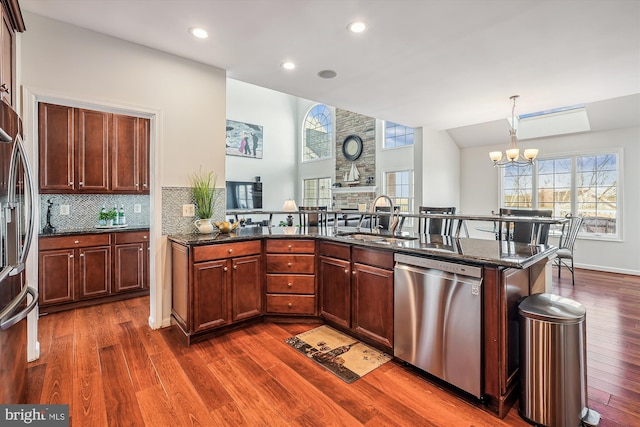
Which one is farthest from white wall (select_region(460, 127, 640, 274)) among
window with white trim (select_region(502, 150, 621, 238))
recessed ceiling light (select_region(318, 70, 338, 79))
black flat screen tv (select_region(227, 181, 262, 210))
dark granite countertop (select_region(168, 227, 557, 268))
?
black flat screen tv (select_region(227, 181, 262, 210))

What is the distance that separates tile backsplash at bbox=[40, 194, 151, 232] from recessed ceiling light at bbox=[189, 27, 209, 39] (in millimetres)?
2618

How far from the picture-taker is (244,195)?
9727 millimetres

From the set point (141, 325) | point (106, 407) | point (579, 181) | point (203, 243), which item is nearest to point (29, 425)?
point (106, 407)

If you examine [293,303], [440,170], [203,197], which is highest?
[440,170]

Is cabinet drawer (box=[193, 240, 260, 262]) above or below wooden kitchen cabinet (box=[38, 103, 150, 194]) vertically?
below

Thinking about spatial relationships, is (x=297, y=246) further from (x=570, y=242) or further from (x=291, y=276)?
(x=570, y=242)

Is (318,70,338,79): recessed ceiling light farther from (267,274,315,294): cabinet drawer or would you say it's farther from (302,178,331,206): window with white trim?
(302,178,331,206): window with white trim

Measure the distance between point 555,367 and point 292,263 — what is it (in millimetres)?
2083

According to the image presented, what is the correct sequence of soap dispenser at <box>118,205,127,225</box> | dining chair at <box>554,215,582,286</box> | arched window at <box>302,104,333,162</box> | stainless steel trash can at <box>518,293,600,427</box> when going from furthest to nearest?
1. arched window at <box>302,104,333,162</box>
2. dining chair at <box>554,215,582,286</box>
3. soap dispenser at <box>118,205,127,225</box>
4. stainless steel trash can at <box>518,293,600,427</box>

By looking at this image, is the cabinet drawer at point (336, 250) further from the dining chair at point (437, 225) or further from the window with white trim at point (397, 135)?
the window with white trim at point (397, 135)

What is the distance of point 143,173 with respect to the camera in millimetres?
4188

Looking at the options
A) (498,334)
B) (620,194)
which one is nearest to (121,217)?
(498,334)

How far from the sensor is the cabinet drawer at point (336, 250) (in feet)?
8.95

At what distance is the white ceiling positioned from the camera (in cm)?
233
